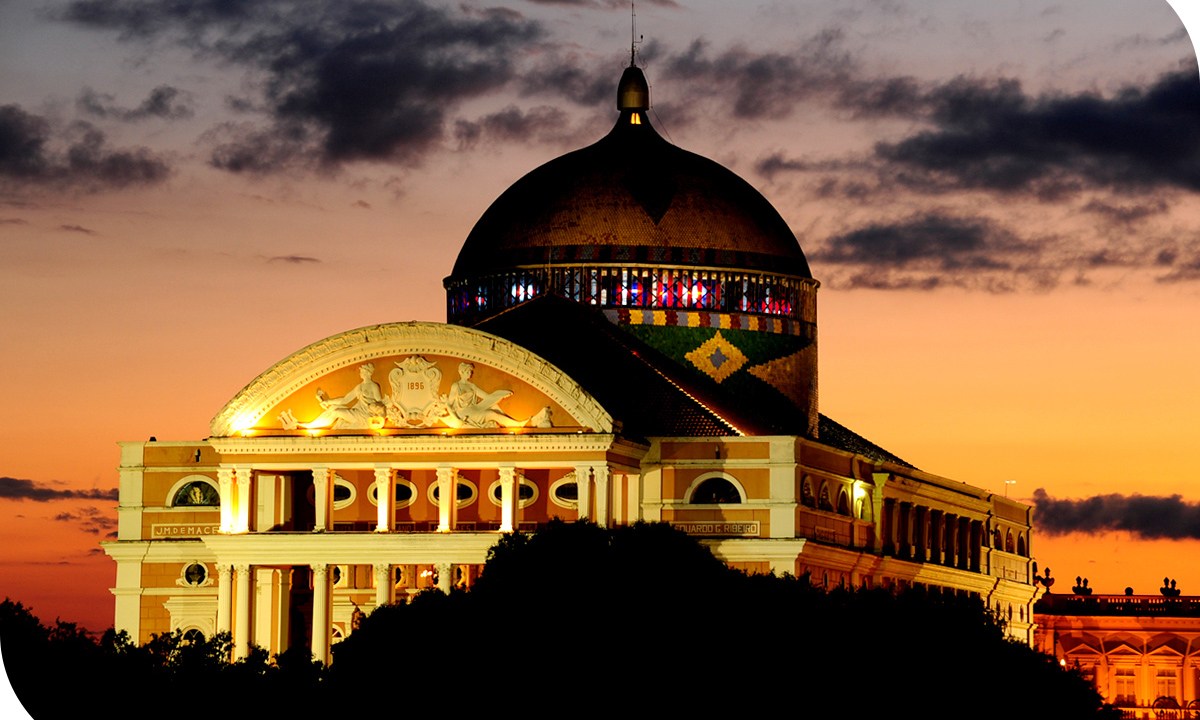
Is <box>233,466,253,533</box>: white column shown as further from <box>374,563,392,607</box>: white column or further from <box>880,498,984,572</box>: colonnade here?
<box>880,498,984,572</box>: colonnade

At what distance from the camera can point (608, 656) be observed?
261 feet

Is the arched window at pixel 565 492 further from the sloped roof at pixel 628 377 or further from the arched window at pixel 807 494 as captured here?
the arched window at pixel 807 494

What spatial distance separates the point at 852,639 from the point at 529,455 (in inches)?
639

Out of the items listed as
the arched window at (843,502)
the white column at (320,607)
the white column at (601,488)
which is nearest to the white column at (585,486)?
the white column at (601,488)

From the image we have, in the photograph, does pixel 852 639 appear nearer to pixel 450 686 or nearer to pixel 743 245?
pixel 450 686

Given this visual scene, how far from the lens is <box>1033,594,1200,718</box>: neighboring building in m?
142

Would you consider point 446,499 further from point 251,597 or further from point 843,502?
point 843,502

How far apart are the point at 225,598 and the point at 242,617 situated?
2.58 ft

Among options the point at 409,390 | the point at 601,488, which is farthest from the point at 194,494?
the point at 601,488

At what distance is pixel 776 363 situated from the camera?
112m

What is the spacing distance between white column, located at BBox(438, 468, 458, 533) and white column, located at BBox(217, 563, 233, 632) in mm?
6196

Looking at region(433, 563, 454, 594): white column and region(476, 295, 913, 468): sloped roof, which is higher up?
region(476, 295, 913, 468): sloped roof

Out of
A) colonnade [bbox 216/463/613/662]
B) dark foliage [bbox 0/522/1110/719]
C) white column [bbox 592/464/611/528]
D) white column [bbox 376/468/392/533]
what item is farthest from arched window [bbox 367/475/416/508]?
dark foliage [bbox 0/522/1110/719]

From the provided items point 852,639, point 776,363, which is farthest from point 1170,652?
point 852,639
